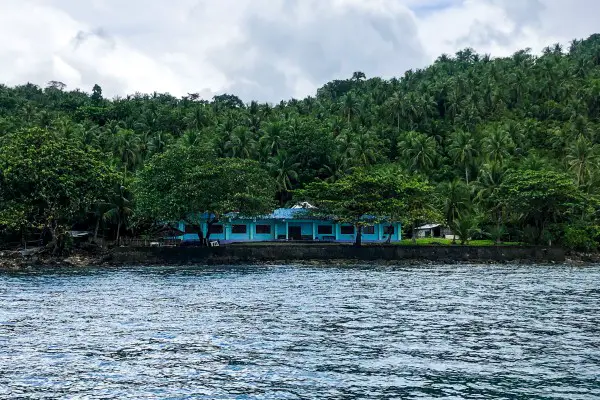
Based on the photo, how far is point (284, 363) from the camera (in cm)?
1989

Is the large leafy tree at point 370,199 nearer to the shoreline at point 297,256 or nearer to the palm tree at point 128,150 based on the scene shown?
the shoreline at point 297,256

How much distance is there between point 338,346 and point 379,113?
107 metres

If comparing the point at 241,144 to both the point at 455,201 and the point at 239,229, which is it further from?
the point at 455,201

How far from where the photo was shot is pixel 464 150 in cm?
9638

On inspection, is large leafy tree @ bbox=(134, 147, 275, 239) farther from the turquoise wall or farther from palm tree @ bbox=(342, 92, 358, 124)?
palm tree @ bbox=(342, 92, 358, 124)

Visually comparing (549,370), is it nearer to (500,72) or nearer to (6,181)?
(6,181)

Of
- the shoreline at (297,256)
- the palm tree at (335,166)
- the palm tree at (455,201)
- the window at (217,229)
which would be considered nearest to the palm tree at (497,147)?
the palm tree at (455,201)

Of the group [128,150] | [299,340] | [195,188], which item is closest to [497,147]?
[195,188]

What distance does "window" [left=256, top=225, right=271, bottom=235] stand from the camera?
83250mm

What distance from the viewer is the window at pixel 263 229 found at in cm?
8325

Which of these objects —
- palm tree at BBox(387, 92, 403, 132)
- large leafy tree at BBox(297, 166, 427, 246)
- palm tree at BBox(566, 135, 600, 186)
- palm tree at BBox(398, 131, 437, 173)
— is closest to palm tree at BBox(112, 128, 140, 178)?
large leafy tree at BBox(297, 166, 427, 246)

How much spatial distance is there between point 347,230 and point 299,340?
60.9 meters

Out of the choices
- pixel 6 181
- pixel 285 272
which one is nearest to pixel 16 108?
pixel 6 181

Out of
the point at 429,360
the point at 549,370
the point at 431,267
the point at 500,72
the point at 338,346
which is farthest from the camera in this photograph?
the point at 500,72
